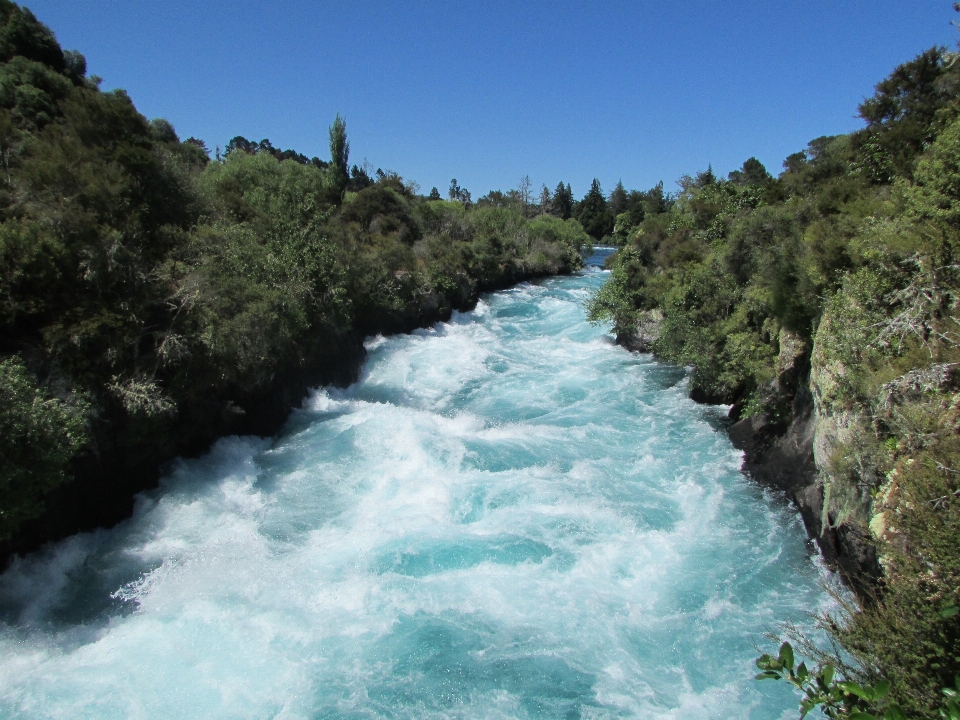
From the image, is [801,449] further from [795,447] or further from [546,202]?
[546,202]

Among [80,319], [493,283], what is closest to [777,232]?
[80,319]

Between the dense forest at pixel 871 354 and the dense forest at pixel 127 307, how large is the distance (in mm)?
10273

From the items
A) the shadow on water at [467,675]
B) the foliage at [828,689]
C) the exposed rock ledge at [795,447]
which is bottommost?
the shadow on water at [467,675]

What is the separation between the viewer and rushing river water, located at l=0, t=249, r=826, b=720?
7.27m

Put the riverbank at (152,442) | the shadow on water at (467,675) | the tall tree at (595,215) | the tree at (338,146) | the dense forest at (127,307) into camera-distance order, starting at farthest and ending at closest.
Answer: the tall tree at (595,215) → the tree at (338,146) → the riverbank at (152,442) → the dense forest at (127,307) → the shadow on water at (467,675)

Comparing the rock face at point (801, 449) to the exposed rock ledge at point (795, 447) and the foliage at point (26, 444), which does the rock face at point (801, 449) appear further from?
the foliage at point (26, 444)

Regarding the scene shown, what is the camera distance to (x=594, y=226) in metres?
102

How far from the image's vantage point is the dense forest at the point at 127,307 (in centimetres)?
978

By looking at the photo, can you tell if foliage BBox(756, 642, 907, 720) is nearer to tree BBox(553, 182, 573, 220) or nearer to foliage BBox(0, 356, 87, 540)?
foliage BBox(0, 356, 87, 540)

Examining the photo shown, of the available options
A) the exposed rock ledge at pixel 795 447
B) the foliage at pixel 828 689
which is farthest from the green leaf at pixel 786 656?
the exposed rock ledge at pixel 795 447

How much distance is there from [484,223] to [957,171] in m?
41.8

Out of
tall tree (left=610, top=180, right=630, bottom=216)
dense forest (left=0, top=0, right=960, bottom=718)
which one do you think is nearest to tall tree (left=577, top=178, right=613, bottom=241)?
tall tree (left=610, top=180, right=630, bottom=216)

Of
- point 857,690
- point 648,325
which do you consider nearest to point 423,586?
point 857,690

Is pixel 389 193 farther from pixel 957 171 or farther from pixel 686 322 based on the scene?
pixel 957 171
